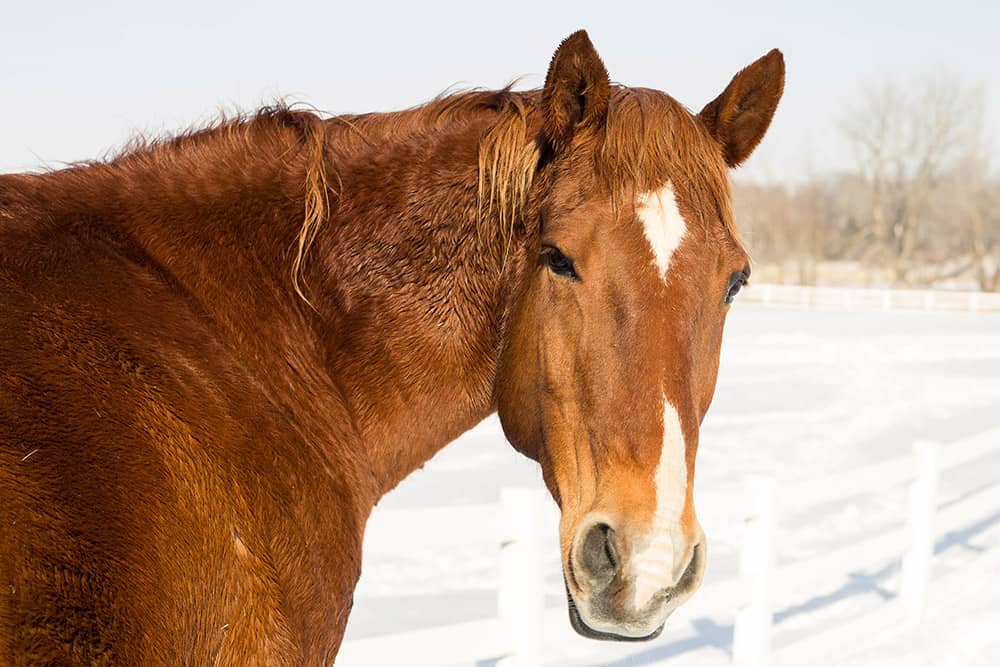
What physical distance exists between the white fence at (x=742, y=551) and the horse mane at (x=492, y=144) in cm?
146

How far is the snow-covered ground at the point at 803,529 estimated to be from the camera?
5.43m

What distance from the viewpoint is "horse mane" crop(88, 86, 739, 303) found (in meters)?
2.14

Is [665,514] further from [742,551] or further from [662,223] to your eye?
[742,551]

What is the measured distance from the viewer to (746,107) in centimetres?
237

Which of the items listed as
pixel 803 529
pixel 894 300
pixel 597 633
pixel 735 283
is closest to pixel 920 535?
pixel 803 529

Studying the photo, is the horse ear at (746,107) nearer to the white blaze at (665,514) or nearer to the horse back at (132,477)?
the white blaze at (665,514)

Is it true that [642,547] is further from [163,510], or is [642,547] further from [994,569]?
[994,569]

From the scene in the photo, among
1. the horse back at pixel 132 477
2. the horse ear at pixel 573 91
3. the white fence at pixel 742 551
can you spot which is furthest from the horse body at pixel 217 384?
the white fence at pixel 742 551

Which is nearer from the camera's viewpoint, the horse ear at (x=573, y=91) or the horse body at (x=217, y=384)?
the horse body at (x=217, y=384)

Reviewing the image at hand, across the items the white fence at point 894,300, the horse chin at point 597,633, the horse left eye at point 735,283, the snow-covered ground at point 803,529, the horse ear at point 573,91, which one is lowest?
the white fence at point 894,300

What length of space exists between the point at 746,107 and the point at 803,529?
6.14m

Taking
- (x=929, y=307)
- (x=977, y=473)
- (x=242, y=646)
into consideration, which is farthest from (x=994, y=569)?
(x=929, y=307)

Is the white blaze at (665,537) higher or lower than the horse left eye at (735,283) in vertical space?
lower

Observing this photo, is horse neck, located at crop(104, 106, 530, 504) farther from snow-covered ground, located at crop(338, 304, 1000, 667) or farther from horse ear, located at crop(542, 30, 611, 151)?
snow-covered ground, located at crop(338, 304, 1000, 667)
